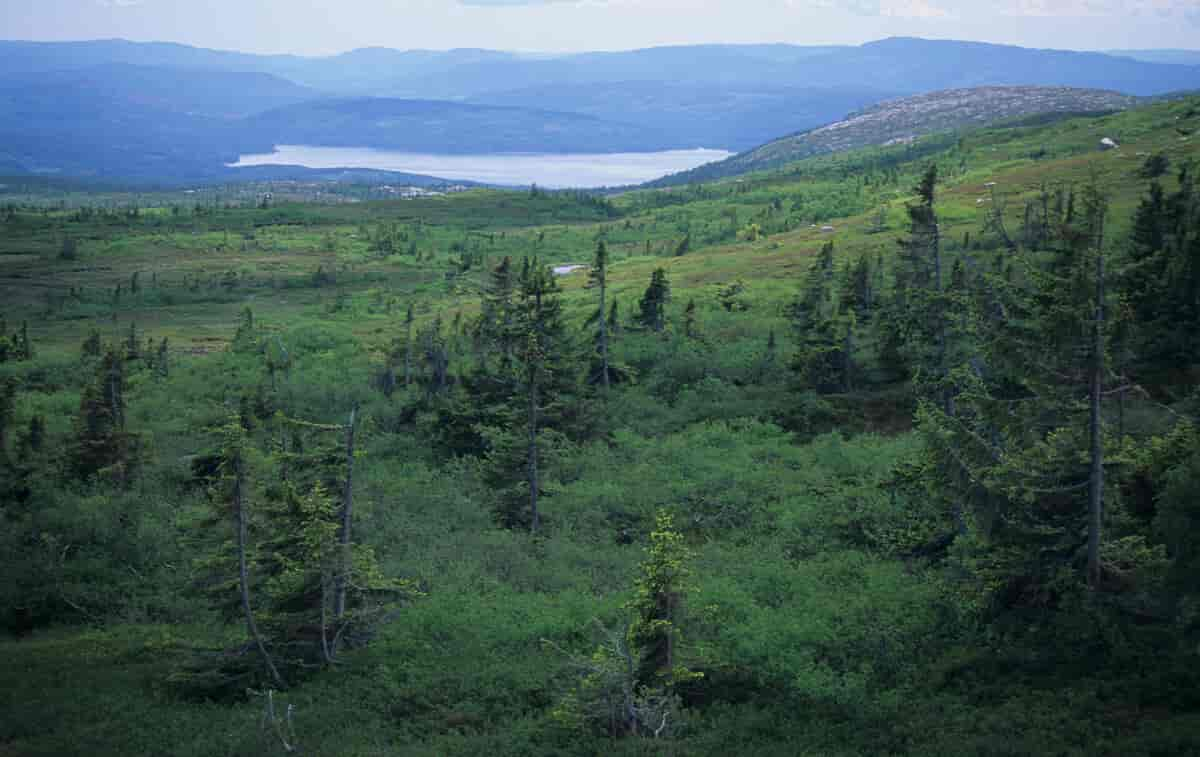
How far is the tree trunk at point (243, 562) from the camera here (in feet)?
67.2

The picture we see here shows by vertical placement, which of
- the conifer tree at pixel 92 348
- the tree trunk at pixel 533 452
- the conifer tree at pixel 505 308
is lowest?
the conifer tree at pixel 92 348

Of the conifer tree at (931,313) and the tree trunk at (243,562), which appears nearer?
the tree trunk at (243,562)

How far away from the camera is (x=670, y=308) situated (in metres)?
69.9

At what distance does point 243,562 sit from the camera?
21.1 meters

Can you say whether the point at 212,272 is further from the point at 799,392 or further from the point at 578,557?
the point at 578,557

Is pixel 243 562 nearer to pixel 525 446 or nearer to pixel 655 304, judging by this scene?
pixel 525 446

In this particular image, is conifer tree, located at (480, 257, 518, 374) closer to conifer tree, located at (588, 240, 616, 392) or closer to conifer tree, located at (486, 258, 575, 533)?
conifer tree, located at (486, 258, 575, 533)

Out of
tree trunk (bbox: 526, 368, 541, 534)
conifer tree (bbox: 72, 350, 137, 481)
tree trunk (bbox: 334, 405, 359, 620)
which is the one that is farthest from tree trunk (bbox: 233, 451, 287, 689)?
conifer tree (bbox: 72, 350, 137, 481)

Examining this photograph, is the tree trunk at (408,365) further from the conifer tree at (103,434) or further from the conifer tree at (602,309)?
the conifer tree at (103,434)

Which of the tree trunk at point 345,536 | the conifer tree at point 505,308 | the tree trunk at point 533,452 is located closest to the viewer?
the tree trunk at point 345,536

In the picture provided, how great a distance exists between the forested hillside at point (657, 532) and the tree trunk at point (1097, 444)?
0.25ft

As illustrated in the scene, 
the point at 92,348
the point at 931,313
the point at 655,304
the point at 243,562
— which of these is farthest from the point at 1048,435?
the point at 92,348

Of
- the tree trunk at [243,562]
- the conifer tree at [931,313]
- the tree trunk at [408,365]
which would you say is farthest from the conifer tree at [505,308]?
the tree trunk at [243,562]

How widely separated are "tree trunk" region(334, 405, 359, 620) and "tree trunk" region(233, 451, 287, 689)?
1857 millimetres
